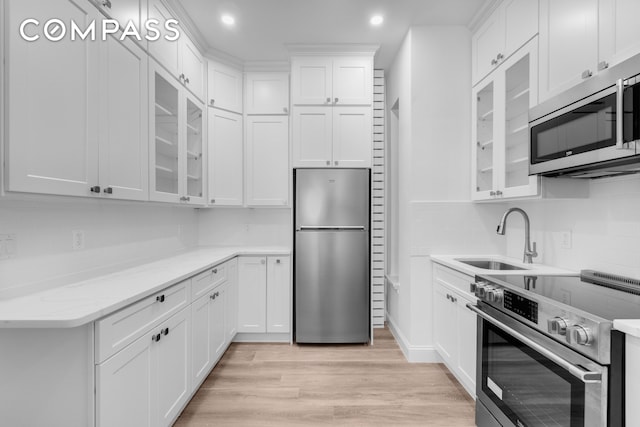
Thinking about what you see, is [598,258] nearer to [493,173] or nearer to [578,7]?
[493,173]

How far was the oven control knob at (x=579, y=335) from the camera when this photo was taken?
45.6 inches

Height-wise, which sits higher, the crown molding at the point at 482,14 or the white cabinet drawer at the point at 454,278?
the crown molding at the point at 482,14

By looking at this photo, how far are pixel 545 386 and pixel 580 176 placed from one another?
1221 mm

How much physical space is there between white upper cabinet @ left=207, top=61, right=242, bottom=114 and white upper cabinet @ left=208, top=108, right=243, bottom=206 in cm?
8

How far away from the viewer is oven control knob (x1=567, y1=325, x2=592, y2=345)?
1.16 meters

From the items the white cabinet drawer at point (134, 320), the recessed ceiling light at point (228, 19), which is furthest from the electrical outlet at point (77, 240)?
the recessed ceiling light at point (228, 19)

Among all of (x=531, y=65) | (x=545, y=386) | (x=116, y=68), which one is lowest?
(x=545, y=386)

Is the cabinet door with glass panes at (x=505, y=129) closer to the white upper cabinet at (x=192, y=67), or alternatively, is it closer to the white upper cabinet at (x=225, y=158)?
the white upper cabinet at (x=225, y=158)

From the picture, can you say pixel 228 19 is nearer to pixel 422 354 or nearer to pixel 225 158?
pixel 225 158

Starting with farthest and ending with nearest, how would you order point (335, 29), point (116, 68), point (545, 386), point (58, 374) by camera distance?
point (335, 29), point (116, 68), point (545, 386), point (58, 374)

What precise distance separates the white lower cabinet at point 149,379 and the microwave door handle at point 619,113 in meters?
2.23

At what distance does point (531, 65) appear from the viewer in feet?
6.98

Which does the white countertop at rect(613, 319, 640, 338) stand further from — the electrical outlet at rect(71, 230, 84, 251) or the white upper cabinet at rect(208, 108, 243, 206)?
the white upper cabinet at rect(208, 108, 243, 206)

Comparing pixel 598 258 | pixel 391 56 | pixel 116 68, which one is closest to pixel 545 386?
pixel 598 258
